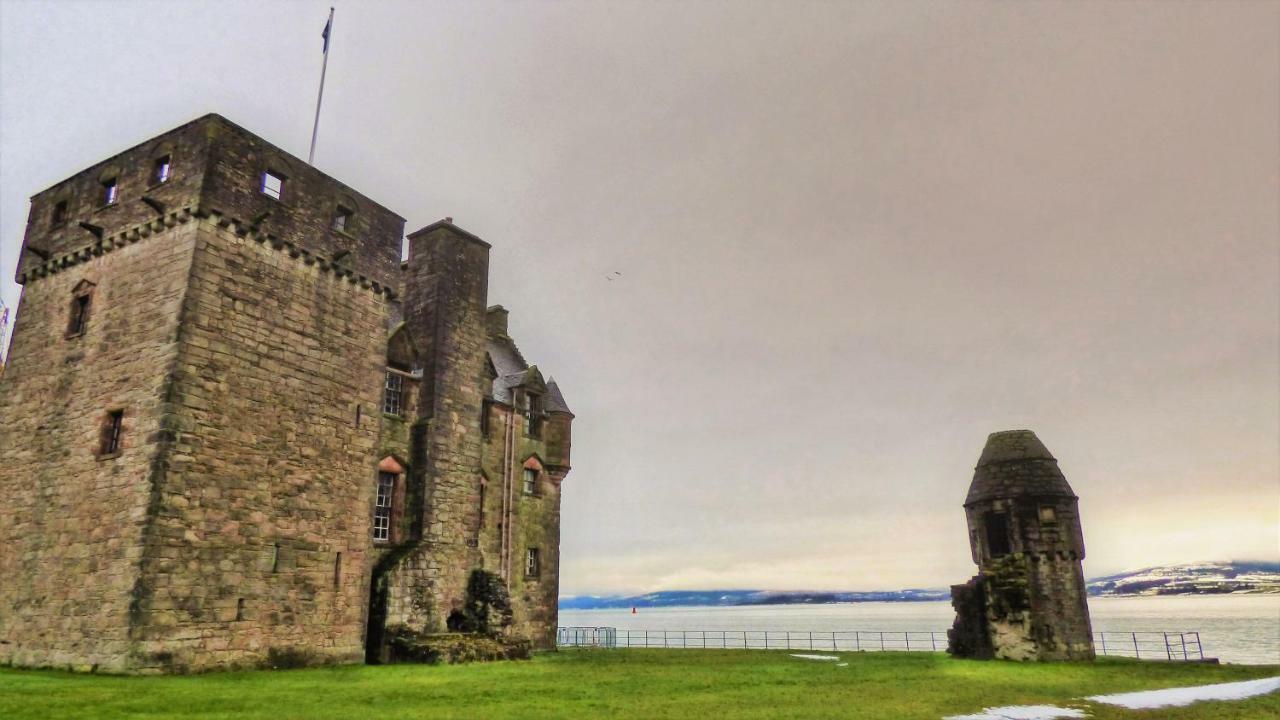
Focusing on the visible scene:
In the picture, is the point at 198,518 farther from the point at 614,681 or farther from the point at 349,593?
the point at 614,681

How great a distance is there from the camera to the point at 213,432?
19.0 m

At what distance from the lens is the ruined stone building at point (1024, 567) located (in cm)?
2958

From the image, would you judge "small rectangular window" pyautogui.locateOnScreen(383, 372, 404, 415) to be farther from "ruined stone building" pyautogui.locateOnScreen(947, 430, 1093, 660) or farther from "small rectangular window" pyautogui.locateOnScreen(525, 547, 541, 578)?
"ruined stone building" pyautogui.locateOnScreen(947, 430, 1093, 660)

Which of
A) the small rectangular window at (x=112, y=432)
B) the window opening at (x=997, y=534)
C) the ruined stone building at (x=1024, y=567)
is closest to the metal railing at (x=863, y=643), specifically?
the ruined stone building at (x=1024, y=567)

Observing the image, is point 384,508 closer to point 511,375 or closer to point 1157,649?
point 511,375

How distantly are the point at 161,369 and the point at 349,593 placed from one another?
26.1 feet

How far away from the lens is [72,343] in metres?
20.9

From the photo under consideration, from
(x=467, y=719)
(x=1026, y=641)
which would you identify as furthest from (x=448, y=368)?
(x=1026, y=641)

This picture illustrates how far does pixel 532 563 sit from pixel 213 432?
17484 mm

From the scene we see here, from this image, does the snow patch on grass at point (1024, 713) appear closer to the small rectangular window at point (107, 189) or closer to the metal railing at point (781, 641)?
the metal railing at point (781, 641)

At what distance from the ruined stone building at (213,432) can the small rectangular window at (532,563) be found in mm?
6716

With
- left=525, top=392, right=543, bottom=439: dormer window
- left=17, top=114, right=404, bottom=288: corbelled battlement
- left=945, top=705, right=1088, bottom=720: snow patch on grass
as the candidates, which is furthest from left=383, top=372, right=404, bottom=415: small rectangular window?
left=945, top=705, right=1088, bottom=720: snow patch on grass

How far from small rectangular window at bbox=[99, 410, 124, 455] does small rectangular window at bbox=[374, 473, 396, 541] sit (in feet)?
27.3

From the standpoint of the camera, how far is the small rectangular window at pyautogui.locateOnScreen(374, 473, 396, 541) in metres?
25.8
